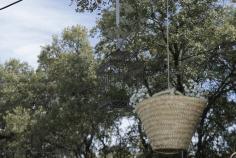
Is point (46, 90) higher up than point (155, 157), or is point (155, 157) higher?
point (46, 90)

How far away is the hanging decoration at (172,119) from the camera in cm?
336

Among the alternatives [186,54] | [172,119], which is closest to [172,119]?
[172,119]

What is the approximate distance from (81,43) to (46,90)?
Result: 2.57 metres

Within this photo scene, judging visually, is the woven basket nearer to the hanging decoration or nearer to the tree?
the hanging decoration

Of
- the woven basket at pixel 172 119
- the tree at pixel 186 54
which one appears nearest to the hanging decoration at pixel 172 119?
the woven basket at pixel 172 119

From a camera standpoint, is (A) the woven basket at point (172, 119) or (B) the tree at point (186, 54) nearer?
(A) the woven basket at point (172, 119)

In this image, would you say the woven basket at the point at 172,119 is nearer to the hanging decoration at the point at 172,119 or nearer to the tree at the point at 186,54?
the hanging decoration at the point at 172,119

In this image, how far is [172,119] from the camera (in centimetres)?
337

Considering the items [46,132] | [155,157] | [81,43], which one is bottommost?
[155,157]

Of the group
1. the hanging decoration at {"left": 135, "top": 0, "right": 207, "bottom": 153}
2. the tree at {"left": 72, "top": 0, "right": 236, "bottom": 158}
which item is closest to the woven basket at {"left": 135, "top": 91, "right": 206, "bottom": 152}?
the hanging decoration at {"left": 135, "top": 0, "right": 207, "bottom": 153}

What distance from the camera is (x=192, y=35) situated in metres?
14.9

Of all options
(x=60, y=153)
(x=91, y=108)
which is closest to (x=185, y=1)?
(x=91, y=108)

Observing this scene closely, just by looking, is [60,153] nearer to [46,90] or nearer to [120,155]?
[46,90]

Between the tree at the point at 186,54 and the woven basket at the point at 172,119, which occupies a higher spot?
the tree at the point at 186,54
